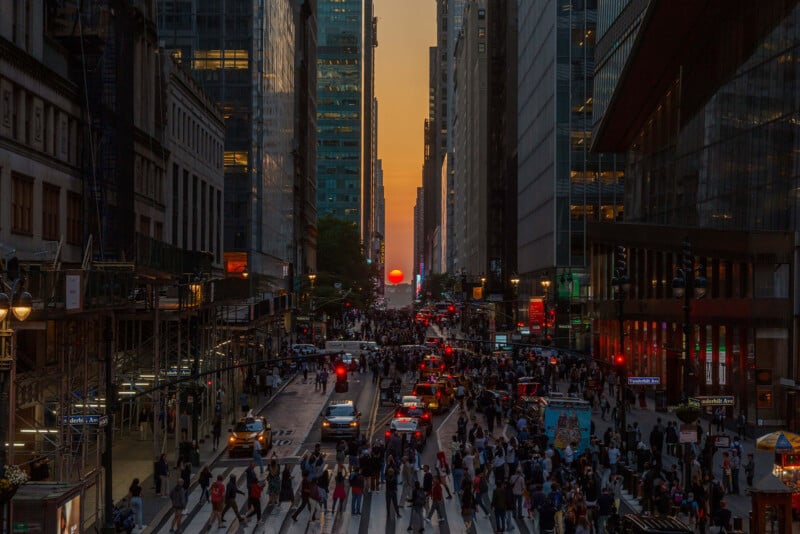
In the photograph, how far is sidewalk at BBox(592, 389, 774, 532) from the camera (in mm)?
33406

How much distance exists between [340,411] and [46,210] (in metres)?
16.4

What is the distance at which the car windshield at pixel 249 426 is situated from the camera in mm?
44094

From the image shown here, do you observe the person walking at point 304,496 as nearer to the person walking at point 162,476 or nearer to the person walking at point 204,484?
the person walking at point 204,484

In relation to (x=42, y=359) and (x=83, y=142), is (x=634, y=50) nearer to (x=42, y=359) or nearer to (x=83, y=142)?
(x=83, y=142)

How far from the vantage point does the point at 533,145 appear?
116m

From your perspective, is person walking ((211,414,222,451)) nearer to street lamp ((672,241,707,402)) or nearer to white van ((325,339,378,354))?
street lamp ((672,241,707,402))

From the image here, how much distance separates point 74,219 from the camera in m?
40.2

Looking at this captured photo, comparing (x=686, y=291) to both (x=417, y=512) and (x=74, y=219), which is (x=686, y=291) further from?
(x=74, y=219)

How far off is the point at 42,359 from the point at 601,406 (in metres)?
34.0

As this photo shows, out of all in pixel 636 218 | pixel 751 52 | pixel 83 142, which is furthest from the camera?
pixel 636 218

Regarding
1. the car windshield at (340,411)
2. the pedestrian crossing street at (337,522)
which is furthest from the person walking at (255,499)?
the car windshield at (340,411)

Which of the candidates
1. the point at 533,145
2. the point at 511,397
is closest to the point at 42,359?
the point at 511,397

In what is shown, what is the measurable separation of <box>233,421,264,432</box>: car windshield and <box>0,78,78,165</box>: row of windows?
12.4 m

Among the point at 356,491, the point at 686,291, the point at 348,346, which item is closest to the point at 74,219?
the point at 356,491
